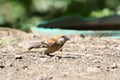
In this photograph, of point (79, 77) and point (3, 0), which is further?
point (3, 0)

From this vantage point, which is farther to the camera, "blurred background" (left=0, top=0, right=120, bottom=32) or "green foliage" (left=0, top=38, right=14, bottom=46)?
"blurred background" (left=0, top=0, right=120, bottom=32)

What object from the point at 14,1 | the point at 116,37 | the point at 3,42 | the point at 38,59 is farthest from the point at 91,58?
the point at 14,1

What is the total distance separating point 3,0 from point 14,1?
0.80 feet

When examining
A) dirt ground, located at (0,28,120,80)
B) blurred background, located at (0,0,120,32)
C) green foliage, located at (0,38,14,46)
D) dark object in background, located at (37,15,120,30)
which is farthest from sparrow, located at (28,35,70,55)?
blurred background, located at (0,0,120,32)

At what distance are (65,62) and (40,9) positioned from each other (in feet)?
23.8

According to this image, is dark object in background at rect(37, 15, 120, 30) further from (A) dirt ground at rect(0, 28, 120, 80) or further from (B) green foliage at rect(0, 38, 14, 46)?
(B) green foliage at rect(0, 38, 14, 46)

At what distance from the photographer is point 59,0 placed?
1281 cm

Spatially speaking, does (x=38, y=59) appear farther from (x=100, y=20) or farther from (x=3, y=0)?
(x=3, y=0)

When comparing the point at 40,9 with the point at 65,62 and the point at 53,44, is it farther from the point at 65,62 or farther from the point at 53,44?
the point at 65,62

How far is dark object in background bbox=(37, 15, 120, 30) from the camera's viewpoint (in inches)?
358

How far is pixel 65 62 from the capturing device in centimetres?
550

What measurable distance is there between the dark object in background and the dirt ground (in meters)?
2.18

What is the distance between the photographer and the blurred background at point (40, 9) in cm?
1246

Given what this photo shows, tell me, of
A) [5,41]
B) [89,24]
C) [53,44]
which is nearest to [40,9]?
[89,24]
